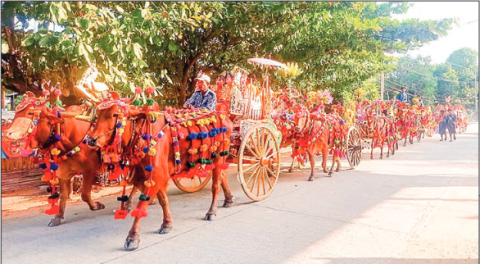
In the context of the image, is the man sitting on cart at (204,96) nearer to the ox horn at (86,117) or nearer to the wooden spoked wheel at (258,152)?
the wooden spoked wheel at (258,152)

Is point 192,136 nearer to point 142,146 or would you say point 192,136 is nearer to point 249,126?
point 142,146

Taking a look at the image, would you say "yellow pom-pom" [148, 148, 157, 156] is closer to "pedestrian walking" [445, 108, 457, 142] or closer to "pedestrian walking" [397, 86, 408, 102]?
"pedestrian walking" [397, 86, 408, 102]

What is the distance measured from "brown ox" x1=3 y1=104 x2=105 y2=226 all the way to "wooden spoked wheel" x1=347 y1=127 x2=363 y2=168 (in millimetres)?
6839

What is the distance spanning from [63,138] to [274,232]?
2863mm

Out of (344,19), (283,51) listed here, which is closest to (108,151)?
(283,51)

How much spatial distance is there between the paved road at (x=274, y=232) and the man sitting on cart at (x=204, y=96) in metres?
1.63

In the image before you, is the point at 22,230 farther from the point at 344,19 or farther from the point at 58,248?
the point at 344,19

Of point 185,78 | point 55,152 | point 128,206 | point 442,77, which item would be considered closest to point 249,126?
point 128,206

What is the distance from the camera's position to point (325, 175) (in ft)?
30.1

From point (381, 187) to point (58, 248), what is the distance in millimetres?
6090

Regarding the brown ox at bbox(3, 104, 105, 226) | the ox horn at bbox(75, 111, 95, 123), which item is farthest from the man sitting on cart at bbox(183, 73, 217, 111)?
the ox horn at bbox(75, 111, 95, 123)

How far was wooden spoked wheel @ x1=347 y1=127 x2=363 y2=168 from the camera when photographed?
32.9ft

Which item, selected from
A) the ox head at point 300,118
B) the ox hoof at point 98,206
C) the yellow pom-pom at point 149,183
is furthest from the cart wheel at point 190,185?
the yellow pom-pom at point 149,183

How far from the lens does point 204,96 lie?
5926 millimetres
